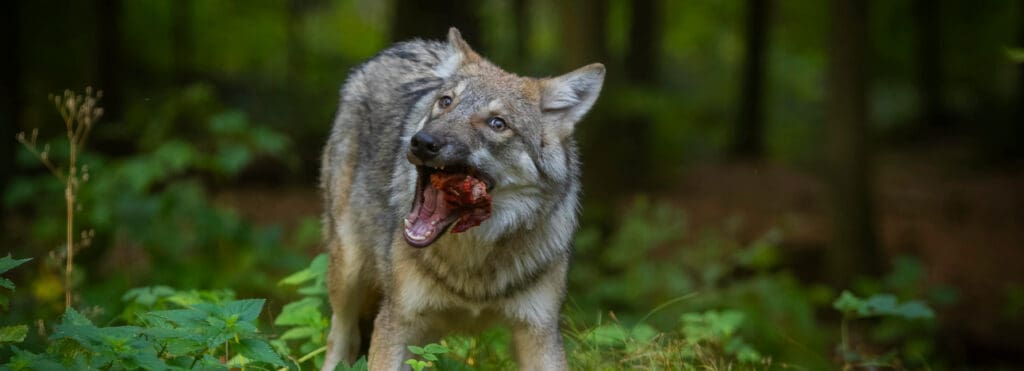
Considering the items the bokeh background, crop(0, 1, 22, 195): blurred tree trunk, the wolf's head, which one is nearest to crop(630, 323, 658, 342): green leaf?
the wolf's head

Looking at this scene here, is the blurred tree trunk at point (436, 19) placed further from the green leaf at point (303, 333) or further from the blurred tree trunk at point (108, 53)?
the green leaf at point (303, 333)

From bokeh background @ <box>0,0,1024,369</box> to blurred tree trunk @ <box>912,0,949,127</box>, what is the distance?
0.24 ft

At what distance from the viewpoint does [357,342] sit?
225 inches

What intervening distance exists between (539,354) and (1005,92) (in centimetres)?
2496

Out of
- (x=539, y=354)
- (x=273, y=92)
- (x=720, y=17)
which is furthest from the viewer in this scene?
(x=720, y=17)

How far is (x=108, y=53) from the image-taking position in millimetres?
13523

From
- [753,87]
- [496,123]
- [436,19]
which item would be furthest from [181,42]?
[496,123]

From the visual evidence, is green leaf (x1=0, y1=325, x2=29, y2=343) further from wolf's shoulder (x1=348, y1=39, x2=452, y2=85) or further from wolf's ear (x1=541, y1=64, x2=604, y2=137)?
wolf's shoulder (x1=348, y1=39, x2=452, y2=85)

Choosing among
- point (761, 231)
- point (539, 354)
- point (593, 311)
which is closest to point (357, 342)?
point (539, 354)

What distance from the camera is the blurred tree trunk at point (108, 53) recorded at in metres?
13.4

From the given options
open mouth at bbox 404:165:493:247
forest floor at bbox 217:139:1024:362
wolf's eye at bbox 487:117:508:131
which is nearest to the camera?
open mouth at bbox 404:165:493:247

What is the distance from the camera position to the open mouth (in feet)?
13.8

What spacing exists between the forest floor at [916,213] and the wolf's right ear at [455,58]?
7071 mm

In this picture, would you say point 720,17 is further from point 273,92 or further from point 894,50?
point 273,92
